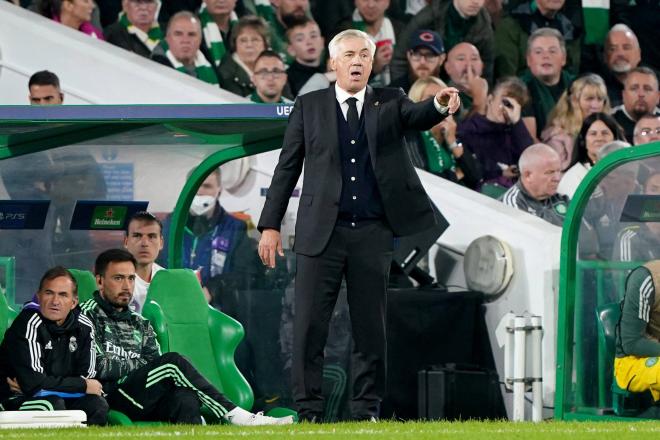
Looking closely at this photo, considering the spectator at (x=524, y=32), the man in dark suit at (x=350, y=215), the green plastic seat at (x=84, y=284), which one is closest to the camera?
the man in dark suit at (x=350, y=215)

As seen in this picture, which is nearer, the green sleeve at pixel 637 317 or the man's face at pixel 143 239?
the green sleeve at pixel 637 317

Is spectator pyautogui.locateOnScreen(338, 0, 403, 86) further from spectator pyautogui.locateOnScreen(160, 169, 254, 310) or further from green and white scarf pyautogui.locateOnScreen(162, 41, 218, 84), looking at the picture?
spectator pyautogui.locateOnScreen(160, 169, 254, 310)

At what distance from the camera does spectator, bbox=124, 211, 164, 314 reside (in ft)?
33.8

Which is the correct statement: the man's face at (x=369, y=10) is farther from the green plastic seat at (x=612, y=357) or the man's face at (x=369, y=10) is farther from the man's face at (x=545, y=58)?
the green plastic seat at (x=612, y=357)

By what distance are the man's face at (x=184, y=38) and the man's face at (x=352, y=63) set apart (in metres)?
6.28

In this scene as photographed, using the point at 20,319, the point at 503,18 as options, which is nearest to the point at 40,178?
the point at 20,319

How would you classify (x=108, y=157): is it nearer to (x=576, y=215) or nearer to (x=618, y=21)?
(x=576, y=215)

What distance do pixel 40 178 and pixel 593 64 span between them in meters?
7.95

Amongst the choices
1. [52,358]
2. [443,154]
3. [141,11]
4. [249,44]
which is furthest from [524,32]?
[52,358]

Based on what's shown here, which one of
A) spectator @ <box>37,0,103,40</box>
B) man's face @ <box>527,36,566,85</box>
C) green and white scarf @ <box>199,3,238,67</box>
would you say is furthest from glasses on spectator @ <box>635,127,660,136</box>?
spectator @ <box>37,0,103,40</box>

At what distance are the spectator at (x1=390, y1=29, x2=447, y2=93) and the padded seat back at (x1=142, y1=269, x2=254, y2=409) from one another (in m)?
4.87

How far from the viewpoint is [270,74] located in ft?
45.8

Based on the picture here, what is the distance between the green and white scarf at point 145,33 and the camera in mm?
14273

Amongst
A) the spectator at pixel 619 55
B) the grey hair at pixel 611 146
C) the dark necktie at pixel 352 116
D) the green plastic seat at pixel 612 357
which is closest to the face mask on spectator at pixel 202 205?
the green plastic seat at pixel 612 357
